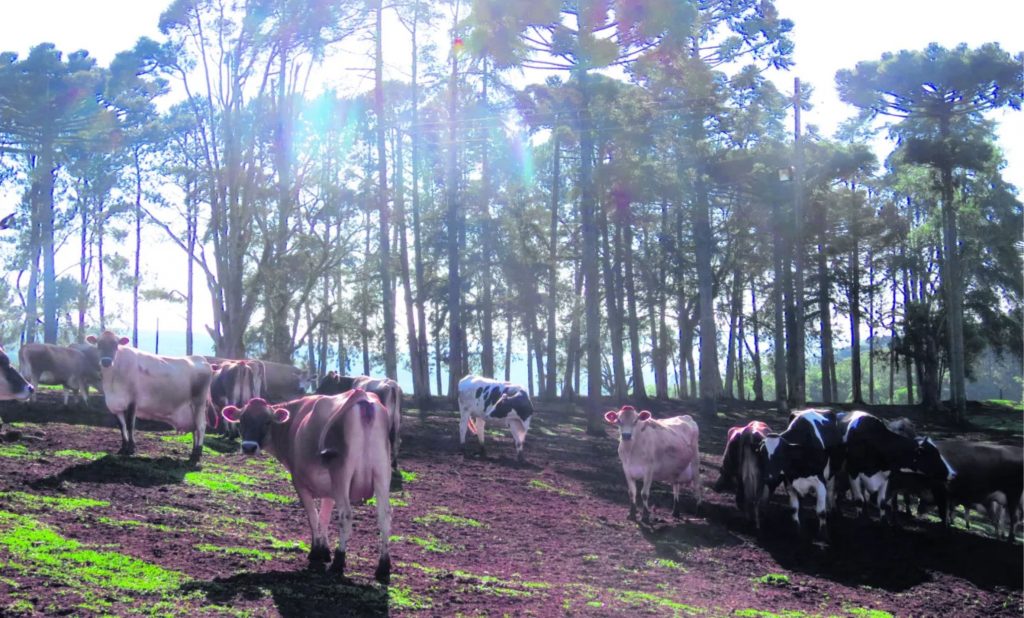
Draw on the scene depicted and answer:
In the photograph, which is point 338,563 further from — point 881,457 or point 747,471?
point 881,457

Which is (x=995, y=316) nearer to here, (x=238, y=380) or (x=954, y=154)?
(x=954, y=154)

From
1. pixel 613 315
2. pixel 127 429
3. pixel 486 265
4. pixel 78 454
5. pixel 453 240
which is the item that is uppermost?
pixel 453 240

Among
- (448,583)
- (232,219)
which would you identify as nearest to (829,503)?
(448,583)

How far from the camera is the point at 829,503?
48.2ft

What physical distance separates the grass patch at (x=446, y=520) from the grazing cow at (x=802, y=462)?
4700 mm

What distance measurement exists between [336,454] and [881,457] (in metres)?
10.1

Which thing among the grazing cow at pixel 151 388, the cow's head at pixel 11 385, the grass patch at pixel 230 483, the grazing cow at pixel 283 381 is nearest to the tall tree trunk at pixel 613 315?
the grazing cow at pixel 283 381

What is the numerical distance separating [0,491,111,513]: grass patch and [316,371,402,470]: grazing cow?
12.5 feet

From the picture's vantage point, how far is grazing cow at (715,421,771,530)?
14.6 metres

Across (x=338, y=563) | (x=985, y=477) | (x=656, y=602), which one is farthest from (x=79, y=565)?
(x=985, y=477)

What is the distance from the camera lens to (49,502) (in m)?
10.6

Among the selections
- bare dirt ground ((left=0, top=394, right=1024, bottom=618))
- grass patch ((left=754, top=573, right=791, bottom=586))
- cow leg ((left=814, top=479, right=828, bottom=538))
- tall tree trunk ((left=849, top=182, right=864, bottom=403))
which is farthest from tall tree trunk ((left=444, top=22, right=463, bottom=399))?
grass patch ((left=754, top=573, right=791, bottom=586))

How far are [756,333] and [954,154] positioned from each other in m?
17.6

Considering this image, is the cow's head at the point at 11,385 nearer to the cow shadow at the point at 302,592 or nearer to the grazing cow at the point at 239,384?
the cow shadow at the point at 302,592
